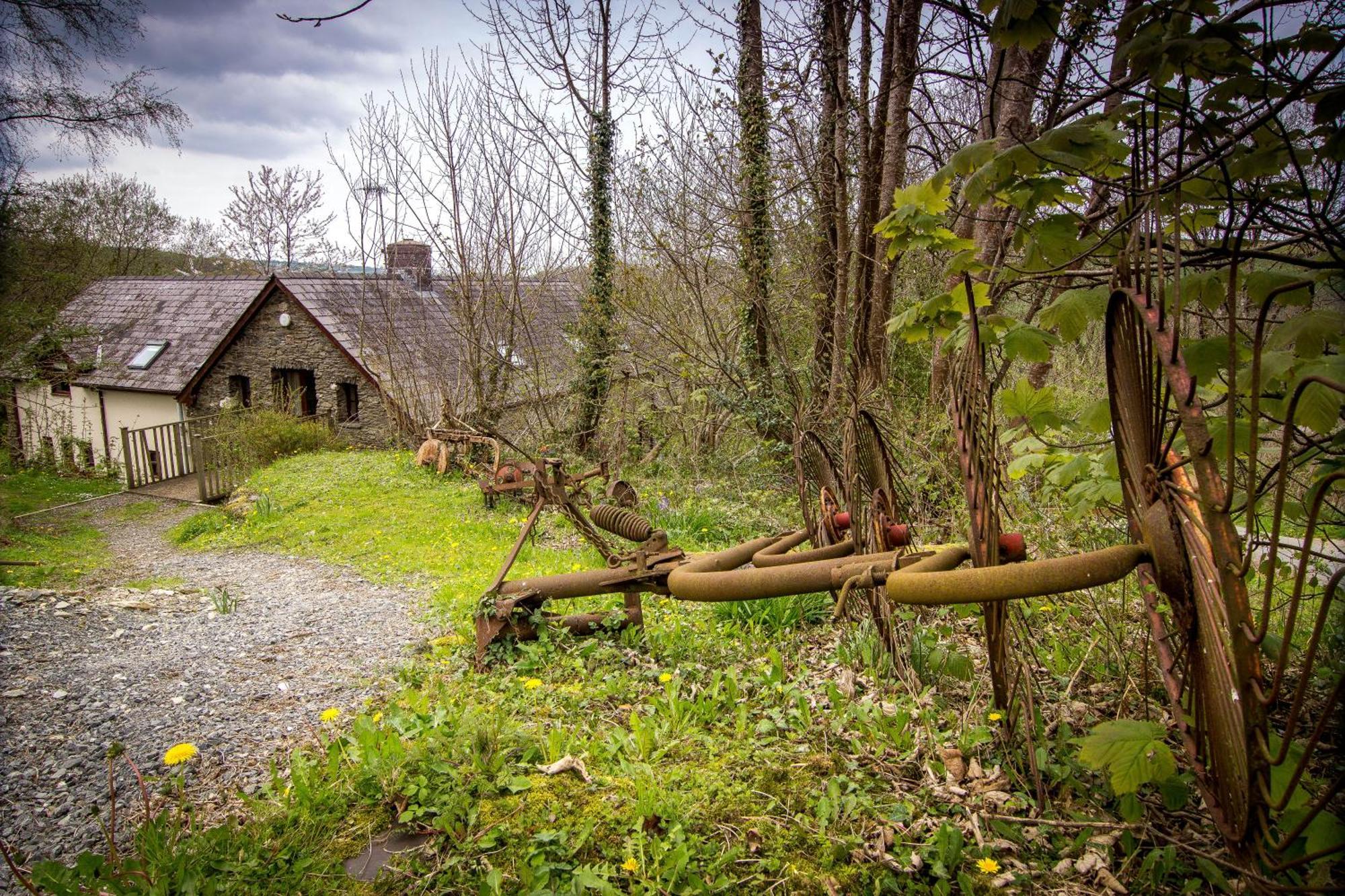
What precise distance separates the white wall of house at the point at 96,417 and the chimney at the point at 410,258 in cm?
1193

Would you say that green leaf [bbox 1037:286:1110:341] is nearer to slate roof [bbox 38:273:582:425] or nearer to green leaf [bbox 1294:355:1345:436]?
green leaf [bbox 1294:355:1345:436]

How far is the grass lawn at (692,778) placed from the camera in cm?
247

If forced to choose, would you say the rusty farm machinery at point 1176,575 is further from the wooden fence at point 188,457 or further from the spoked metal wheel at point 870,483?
the wooden fence at point 188,457

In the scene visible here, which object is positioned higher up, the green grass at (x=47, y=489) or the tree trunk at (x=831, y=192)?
the tree trunk at (x=831, y=192)

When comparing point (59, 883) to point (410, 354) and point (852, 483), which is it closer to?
point (852, 483)

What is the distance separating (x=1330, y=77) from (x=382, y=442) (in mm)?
20116

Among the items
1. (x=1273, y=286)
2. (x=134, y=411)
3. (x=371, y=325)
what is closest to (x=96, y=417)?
(x=134, y=411)

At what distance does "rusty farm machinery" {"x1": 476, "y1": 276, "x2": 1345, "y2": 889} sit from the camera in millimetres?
1379

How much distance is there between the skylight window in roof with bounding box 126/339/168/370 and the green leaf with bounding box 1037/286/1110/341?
90.5ft

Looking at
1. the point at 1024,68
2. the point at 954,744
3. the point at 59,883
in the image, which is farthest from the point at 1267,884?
the point at 1024,68

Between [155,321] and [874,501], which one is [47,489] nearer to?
[155,321]

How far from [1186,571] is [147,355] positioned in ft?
93.7

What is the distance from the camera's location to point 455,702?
150 inches

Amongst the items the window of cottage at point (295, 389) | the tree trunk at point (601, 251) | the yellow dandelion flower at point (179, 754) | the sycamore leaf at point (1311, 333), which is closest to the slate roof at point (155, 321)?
the window of cottage at point (295, 389)
